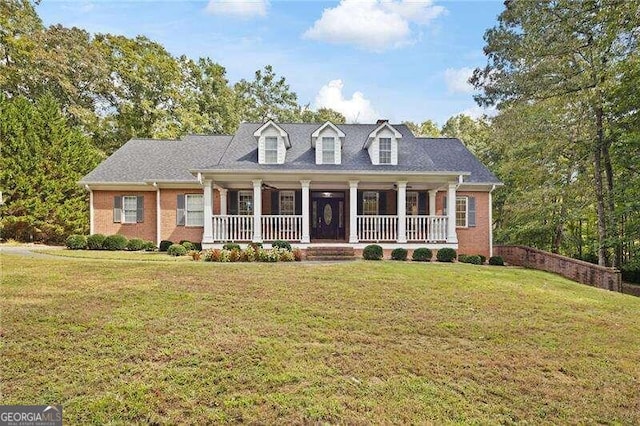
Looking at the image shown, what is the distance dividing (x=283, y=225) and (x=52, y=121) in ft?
46.6

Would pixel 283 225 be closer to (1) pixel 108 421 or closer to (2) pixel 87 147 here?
(1) pixel 108 421

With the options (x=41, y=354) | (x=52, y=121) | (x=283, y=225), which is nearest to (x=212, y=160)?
(x=283, y=225)

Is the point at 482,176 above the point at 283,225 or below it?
above

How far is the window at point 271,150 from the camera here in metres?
15.6

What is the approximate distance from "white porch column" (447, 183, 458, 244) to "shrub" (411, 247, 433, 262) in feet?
4.65

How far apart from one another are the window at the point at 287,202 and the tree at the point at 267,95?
19.3 meters

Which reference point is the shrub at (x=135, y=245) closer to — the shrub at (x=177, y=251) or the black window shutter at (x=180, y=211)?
the black window shutter at (x=180, y=211)

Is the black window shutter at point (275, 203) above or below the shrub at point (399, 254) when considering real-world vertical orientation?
above

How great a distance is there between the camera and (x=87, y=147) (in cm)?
2097

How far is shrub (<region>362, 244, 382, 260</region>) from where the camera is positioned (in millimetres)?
14005

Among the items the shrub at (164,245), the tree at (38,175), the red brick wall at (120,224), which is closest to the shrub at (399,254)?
the shrub at (164,245)

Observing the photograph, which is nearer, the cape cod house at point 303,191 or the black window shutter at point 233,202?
the cape cod house at point 303,191

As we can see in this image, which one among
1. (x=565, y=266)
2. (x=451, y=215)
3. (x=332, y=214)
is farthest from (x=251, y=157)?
(x=565, y=266)

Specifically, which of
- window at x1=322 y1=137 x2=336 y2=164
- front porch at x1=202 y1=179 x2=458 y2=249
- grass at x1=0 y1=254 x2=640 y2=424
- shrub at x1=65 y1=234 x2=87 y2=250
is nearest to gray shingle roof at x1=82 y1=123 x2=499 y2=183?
window at x1=322 y1=137 x2=336 y2=164
